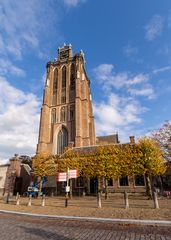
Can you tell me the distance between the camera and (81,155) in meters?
28.1

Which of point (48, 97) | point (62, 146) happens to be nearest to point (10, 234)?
point (62, 146)

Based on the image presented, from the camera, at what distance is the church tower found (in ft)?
129

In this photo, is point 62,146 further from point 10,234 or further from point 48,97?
point 10,234

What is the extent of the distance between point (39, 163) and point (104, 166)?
36.6ft

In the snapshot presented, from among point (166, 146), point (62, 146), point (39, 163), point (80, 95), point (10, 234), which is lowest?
point (10, 234)

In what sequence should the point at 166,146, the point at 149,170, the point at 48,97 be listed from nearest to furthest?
the point at 149,170
the point at 166,146
the point at 48,97

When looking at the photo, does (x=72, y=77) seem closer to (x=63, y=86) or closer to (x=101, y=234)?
(x=63, y=86)

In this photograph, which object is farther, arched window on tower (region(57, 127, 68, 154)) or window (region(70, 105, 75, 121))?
window (region(70, 105, 75, 121))

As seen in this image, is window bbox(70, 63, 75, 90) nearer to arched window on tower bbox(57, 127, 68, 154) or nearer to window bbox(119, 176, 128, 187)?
arched window on tower bbox(57, 127, 68, 154)

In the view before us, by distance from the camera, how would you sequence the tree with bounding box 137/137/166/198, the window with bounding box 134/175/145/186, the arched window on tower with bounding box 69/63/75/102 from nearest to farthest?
the tree with bounding box 137/137/166/198
the window with bounding box 134/175/145/186
the arched window on tower with bounding box 69/63/75/102

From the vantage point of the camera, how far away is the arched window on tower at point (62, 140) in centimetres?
4052

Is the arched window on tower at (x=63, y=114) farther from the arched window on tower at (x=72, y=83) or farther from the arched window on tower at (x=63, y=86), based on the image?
the arched window on tower at (x=72, y=83)

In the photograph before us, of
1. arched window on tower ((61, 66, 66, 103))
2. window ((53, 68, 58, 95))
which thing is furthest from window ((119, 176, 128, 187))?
window ((53, 68, 58, 95))

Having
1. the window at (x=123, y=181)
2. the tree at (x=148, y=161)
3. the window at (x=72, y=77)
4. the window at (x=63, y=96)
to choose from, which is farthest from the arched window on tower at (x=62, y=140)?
the tree at (x=148, y=161)
